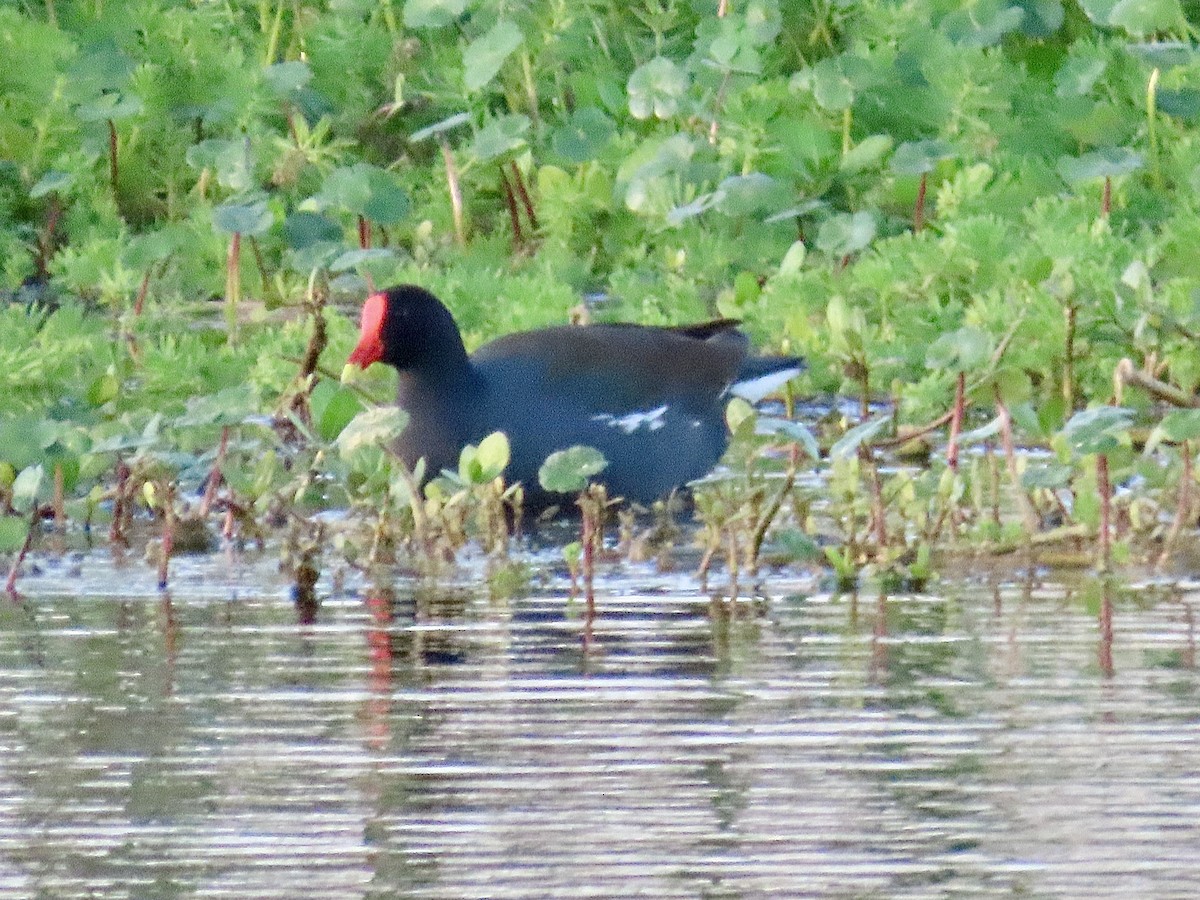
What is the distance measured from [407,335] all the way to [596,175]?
2.78 meters

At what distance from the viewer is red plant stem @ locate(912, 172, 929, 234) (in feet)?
30.4

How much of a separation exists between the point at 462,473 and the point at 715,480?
1.43 metres

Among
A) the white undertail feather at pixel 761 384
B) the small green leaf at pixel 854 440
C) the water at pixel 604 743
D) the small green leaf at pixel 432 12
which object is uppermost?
the small green leaf at pixel 432 12

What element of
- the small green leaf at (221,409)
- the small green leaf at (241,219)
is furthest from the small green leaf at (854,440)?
the small green leaf at (241,219)

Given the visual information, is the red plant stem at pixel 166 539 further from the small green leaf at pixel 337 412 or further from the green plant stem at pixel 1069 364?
the green plant stem at pixel 1069 364

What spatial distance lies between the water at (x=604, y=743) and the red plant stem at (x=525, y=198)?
4446mm

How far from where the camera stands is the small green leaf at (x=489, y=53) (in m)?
9.92

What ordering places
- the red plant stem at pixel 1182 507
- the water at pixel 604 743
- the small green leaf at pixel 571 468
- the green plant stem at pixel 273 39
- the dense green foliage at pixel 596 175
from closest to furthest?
the water at pixel 604 743, the red plant stem at pixel 1182 507, the small green leaf at pixel 571 468, the dense green foliage at pixel 596 175, the green plant stem at pixel 273 39

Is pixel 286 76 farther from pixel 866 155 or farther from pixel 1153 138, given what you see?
pixel 1153 138

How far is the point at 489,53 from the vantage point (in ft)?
32.8

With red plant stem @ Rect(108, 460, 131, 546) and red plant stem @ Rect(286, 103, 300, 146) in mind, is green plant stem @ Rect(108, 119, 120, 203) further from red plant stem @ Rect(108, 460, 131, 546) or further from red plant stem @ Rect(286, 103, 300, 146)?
red plant stem @ Rect(108, 460, 131, 546)

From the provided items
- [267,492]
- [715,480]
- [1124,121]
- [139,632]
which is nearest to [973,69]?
[1124,121]

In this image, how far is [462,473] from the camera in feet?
19.2

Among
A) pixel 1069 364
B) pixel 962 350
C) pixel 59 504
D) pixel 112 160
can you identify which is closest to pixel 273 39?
pixel 112 160
